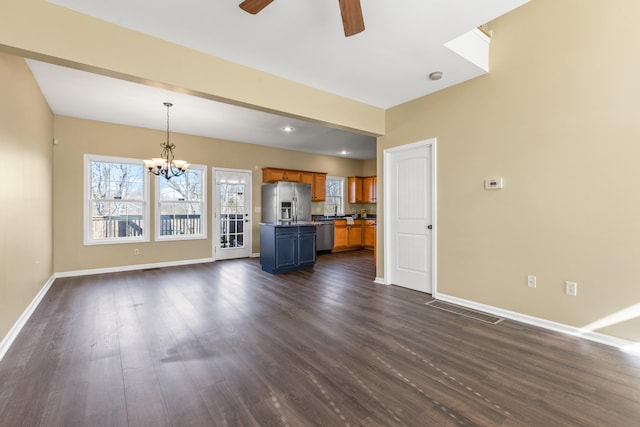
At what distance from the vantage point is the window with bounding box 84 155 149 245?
211 inches

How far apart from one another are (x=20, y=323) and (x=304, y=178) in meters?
6.07

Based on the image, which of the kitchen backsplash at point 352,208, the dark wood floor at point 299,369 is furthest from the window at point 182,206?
the kitchen backsplash at point 352,208

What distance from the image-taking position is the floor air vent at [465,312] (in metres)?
3.19

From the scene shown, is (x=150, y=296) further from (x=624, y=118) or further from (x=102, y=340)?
(x=624, y=118)

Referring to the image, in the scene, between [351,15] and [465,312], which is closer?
[351,15]

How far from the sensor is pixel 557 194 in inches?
114

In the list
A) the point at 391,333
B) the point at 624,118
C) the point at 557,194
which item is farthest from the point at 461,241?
the point at 624,118

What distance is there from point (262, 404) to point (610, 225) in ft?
10.8

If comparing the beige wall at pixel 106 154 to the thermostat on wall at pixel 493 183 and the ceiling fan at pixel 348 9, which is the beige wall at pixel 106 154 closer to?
the ceiling fan at pixel 348 9

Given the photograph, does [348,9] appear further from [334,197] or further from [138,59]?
[334,197]

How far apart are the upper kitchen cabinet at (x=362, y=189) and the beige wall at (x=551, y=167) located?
536 centimetres

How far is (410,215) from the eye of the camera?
4.32 meters

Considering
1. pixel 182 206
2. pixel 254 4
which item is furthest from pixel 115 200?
pixel 254 4

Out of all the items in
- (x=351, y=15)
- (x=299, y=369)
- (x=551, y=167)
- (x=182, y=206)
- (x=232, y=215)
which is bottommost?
(x=299, y=369)
